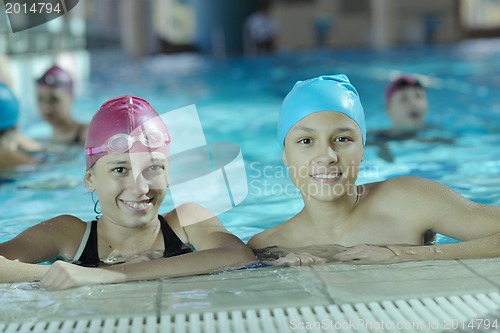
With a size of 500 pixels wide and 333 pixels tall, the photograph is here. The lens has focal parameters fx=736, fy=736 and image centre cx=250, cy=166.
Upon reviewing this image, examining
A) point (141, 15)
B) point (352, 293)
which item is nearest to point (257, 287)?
point (352, 293)

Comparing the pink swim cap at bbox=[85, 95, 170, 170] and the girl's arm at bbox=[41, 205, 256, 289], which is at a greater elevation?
the pink swim cap at bbox=[85, 95, 170, 170]

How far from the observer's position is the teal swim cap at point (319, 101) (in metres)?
3.29

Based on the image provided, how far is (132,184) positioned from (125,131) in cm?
25

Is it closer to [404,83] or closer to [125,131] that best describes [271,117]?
[404,83]

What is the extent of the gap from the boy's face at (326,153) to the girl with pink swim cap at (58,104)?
183 inches

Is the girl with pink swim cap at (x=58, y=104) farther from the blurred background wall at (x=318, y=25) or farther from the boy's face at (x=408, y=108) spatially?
the blurred background wall at (x=318, y=25)

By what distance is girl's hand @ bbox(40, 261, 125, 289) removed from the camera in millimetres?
2883

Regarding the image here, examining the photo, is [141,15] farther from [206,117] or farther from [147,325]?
[147,325]

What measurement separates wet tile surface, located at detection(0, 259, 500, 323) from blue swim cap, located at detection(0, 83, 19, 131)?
3.35 meters

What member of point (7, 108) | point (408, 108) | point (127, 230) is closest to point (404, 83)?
point (408, 108)

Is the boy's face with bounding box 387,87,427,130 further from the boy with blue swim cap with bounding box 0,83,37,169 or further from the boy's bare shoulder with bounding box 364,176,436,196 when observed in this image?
the boy's bare shoulder with bounding box 364,176,436,196

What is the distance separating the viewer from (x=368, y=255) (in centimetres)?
316

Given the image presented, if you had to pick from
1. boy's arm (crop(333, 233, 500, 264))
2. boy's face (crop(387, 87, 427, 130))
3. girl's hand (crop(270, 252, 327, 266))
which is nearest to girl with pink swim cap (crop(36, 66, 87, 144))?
boy's face (crop(387, 87, 427, 130))

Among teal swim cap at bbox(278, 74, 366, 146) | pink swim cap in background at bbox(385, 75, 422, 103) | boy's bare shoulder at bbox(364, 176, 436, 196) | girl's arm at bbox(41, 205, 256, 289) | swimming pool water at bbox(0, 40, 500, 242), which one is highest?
teal swim cap at bbox(278, 74, 366, 146)
